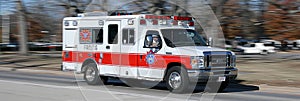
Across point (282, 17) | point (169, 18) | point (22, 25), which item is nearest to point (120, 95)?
point (169, 18)

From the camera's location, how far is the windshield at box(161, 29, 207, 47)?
48.0ft

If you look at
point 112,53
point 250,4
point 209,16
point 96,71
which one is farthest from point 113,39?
point 250,4

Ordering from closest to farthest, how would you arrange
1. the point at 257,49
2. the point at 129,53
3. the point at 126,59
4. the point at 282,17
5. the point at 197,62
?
the point at 197,62
the point at 129,53
the point at 126,59
the point at 282,17
the point at 257,49

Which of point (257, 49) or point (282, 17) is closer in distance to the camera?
point (282, 17)

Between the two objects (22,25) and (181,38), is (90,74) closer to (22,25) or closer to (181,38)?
(181,38)

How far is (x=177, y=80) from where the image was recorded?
559 inches

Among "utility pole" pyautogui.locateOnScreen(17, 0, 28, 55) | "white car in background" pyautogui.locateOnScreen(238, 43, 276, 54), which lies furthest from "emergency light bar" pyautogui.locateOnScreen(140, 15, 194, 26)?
"white car in background" pyautogui.locateOnScreen(238, 43, 276, 54)

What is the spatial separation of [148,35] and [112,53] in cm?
174

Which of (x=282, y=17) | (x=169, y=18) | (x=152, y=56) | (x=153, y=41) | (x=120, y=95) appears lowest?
(x=120, y=95)

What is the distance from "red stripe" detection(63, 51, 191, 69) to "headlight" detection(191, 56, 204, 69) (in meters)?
0.15

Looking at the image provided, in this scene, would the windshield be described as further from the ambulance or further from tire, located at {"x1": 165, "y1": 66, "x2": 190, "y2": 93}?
tire, located at {"x1": 165, "y1": 66, "x2": 190, "y2": 93}

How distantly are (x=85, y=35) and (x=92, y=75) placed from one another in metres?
1.49

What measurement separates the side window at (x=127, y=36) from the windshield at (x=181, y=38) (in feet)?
3.64

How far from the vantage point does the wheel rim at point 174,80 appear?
1415 centimetres
